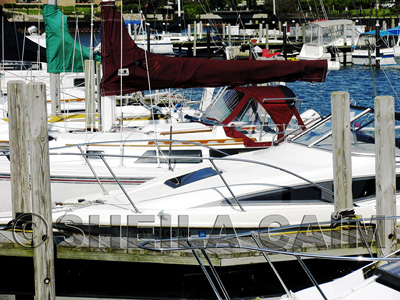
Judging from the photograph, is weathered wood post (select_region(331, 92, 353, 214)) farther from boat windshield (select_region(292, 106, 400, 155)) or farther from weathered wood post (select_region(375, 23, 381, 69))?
weathered wood post (select_region(375, 23, 381, 69))

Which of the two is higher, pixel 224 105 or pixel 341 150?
pixel 341 150

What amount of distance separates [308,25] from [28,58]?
27789 mm

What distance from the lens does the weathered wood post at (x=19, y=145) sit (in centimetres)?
756

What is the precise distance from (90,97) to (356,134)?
6.97 metres

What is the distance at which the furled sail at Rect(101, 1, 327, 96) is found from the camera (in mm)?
12750

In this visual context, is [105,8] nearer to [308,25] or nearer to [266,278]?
[266,278]

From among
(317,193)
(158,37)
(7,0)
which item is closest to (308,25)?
(158,37)

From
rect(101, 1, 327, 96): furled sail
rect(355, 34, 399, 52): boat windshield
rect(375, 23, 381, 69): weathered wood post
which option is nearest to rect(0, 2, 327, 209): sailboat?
rect(101, 1, 327, 96): furled sail

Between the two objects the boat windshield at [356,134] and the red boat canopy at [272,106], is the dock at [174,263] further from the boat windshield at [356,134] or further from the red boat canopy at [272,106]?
the red boat canopy at [272,106]

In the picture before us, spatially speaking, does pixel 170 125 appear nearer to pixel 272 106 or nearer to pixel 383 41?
pixel 272 106

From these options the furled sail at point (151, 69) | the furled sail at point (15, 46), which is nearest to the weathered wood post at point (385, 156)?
the furled sail at point (151, 69)

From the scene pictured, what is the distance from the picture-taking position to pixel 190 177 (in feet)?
30.7

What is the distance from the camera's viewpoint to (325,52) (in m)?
43.9

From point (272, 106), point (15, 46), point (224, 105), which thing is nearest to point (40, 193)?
point (272, 106)
